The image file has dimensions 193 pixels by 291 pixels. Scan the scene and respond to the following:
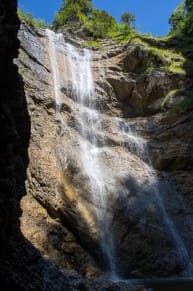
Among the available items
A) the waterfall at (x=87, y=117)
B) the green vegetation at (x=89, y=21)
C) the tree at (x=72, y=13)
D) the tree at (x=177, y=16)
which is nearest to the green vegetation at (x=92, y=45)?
the waterfall at (x=87, y=117)

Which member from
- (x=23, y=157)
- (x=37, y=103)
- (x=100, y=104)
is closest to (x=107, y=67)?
(x=100, y=104)

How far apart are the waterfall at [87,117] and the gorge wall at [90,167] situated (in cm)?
7

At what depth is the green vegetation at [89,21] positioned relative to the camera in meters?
32.7

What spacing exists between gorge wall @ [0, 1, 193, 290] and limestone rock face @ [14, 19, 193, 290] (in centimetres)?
5

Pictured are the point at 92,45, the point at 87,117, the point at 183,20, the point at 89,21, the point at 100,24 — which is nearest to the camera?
the point at 87,117

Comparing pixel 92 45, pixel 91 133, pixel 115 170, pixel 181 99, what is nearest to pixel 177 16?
pixel 92 45

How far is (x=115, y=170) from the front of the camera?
21.5m

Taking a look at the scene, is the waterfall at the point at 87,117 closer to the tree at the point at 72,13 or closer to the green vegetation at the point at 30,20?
the green vegetation at the point at 30,20

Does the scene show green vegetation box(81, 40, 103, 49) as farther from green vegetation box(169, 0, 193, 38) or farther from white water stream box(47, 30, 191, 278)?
green vegetation box(169, 0, 193, 38)

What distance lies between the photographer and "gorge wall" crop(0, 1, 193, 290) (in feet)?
28.9

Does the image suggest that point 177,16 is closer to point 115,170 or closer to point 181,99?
point 181,99

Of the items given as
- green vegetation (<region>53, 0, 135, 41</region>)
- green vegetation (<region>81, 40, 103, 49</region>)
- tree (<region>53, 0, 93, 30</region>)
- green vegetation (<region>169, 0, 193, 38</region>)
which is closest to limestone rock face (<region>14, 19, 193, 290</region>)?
green vegetation (<region>81, 40, 103, 49</region>)

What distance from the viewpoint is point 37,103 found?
71.1 feet

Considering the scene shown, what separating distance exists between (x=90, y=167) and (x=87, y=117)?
433 centimetres
